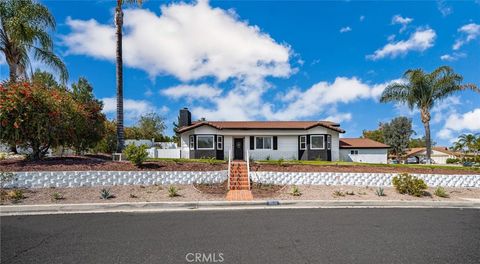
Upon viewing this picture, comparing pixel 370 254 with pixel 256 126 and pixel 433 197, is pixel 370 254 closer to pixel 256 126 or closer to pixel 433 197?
pixel 433 197

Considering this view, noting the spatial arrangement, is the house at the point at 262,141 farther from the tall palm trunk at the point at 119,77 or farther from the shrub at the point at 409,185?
the shrub at the point at 409,185

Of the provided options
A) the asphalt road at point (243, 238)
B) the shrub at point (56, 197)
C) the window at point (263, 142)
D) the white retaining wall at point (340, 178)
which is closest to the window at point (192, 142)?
the window at point (263, 142)

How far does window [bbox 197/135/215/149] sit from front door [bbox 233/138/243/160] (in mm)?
2566

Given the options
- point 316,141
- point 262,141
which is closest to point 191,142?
point 262,141

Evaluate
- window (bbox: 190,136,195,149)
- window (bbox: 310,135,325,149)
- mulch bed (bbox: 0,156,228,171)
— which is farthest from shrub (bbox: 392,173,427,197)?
window (bbox: 190,136,195,149)

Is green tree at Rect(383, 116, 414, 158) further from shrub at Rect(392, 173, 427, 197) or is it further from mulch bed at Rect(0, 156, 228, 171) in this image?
mulch bed at Rect(0, 156, 228, 171)

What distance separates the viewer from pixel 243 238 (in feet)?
20.7

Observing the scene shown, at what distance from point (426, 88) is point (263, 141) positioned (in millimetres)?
16074

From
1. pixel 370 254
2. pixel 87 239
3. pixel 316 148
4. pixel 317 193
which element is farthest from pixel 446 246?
pixel 316 148

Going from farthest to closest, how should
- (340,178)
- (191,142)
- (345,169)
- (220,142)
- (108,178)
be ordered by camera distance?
(220,142) → (191,142) → (345,169) → (340,178) → (108,178)

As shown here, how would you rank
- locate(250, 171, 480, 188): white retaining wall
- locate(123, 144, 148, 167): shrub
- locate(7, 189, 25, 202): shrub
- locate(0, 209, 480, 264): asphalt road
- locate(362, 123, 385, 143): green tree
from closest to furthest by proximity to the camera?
1. locate(0, 209, 480, 264): asphalt road
2. locate(7, 189, 25, 202): shrub
3. locate(123, 144, 148, 167): shrub
4. locate(250, 171, 480, 188): white retaining wall
5. locate(362, 123, 385, 143): green tree

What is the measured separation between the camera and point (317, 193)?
1296cm

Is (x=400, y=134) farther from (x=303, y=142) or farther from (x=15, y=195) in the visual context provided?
(x=15, y=195)

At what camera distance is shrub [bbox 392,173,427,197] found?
1293cm
